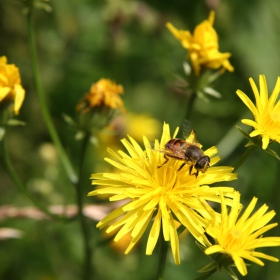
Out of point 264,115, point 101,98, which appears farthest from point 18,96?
point 264,115

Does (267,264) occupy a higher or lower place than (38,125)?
higher

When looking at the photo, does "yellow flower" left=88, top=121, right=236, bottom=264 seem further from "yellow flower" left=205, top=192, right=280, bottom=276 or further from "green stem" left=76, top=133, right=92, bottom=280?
"green stem" left=76, top=133, right=92, bottom=280

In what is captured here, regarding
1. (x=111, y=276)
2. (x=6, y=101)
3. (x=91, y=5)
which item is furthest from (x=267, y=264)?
(x=91, y=5)

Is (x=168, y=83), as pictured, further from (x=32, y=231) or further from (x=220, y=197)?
(x=220, y=197)

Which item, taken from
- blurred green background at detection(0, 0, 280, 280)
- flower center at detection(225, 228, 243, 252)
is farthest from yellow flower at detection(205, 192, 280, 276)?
blurred green background at detection(0, 0, 280, 280)

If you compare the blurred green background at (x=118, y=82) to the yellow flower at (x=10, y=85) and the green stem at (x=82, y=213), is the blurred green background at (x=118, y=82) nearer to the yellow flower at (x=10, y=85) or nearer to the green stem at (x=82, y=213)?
the green stem at (x=82, y=213)

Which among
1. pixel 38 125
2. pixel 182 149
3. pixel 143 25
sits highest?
pixel 182 149
